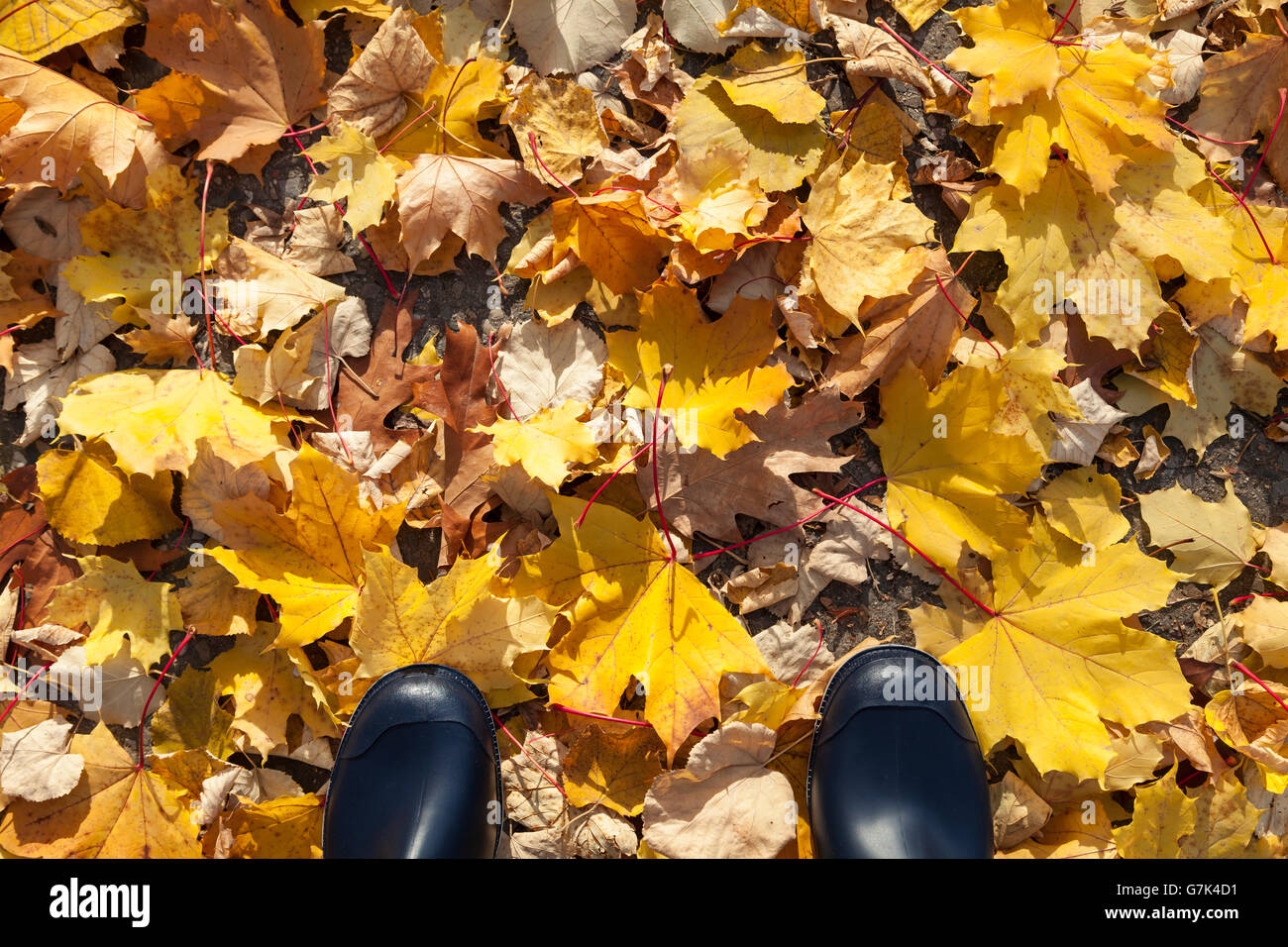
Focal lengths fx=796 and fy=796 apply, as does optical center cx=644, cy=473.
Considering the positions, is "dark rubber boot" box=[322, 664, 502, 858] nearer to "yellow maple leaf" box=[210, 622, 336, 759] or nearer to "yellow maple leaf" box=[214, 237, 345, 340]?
"yellow maple leaf" box=[210, 622, 336, 759]

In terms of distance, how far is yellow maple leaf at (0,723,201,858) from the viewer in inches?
67.3

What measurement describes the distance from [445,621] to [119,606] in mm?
752

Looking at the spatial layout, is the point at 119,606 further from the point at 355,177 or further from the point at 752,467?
the point at 752,467

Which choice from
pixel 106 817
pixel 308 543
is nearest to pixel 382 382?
pixel 308 543

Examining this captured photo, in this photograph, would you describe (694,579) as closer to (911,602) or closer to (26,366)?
(911,602)

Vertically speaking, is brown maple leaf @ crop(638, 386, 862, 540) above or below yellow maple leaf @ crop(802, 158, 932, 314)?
below

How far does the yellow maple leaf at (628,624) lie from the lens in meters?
1.61

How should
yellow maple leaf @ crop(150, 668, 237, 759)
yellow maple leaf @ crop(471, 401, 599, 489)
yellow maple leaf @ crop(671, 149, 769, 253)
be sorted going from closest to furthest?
1. yellow maple leaf @ crop(471, 401, 599, 489)
2. yellow maple leaf @ crop(671, 149, 769, 253)
3. yellow maple leaf @ crop(150, 668, 237, 759)

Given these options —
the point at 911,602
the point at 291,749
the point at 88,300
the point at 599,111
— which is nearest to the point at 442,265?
the point at 599,111

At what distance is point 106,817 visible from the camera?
172 cm

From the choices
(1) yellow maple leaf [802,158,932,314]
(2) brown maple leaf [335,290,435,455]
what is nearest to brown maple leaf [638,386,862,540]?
(1) yellow maple leaf [802,158,932,314]

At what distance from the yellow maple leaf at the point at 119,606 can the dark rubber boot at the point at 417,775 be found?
0.47 meters

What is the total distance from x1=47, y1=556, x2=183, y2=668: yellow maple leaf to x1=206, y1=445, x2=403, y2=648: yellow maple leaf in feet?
0.91
